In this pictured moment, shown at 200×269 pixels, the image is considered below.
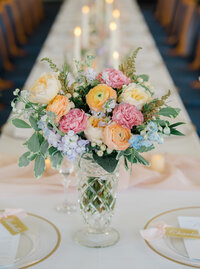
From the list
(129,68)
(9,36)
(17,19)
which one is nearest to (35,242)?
(129,68)

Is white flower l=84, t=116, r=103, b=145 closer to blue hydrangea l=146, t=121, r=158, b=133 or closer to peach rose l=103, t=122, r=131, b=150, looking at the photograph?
peach rose l=103, t=122, r=131, b=150

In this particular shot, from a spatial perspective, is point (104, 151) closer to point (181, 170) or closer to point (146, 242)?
point (146, 242)

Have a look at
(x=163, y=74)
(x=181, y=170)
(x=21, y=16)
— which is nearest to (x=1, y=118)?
(x=163, y=74)

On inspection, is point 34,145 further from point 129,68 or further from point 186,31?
point 186,31

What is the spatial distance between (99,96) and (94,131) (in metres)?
0.09

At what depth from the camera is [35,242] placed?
1.34m

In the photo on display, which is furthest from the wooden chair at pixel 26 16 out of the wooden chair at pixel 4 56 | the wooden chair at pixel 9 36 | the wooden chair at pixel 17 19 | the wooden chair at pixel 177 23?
the wooden chair at pixel 177 23

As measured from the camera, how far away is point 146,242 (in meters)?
1.35

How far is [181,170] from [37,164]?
750mm

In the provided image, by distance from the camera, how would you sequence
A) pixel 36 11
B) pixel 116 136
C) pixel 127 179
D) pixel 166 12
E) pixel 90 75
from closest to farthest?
1. pixel 116 136
2. pixel 90 75
3. pixel 127 179
4. pixel 166 12
5. pixel 36 11

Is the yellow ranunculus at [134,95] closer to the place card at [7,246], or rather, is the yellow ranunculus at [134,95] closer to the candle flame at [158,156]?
the place card at [7,246]

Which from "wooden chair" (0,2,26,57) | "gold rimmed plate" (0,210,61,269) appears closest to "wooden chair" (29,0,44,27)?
"wooden chair" (0,2,26,57)

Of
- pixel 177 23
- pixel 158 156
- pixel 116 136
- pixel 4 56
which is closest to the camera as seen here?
pixel 116 136

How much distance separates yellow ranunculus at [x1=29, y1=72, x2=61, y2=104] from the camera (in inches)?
46.3
